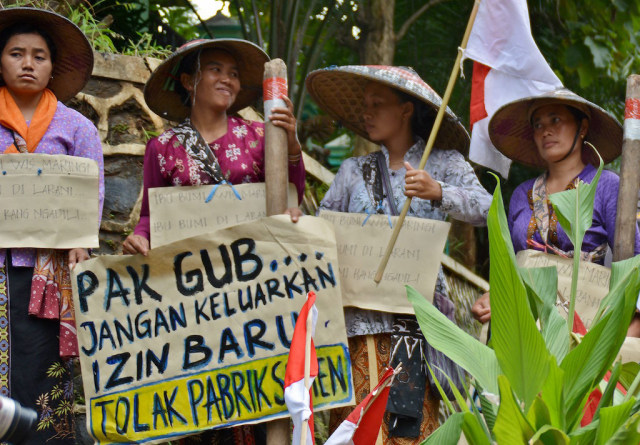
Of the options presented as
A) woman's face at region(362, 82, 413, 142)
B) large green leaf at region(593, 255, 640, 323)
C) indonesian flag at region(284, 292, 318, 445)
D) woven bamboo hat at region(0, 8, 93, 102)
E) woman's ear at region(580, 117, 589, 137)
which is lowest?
indonesian flag at region(284, 292, 318, 445)

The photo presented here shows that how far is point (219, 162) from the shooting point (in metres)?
3.90

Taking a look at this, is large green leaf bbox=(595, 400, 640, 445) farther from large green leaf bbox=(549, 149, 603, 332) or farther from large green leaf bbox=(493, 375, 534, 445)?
large green leaf bbox=(549, 149, 603, 332)

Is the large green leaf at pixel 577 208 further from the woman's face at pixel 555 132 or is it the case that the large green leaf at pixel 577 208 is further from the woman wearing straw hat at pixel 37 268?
the woman wearing straw hat at pixel 37 268

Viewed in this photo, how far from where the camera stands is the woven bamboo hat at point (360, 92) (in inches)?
158

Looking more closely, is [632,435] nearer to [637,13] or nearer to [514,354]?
[514,354]

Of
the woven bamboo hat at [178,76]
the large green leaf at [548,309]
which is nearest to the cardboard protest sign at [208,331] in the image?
the woven bamboo hat at [178,76]

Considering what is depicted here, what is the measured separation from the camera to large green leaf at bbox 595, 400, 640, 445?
84.7 inches

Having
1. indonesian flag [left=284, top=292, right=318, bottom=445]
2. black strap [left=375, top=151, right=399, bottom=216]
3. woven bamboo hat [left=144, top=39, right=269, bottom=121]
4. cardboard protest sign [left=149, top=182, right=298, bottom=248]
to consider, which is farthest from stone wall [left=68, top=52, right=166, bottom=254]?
indonesian flag [left=284, top=292, right=318, bottom=445]

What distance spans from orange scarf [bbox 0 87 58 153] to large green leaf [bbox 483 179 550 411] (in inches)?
88.8

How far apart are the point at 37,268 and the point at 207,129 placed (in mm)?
868

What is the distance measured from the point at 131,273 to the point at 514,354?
189 centimetres

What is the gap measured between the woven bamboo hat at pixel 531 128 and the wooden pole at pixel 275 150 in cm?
97

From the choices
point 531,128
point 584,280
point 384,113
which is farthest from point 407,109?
point 584,280

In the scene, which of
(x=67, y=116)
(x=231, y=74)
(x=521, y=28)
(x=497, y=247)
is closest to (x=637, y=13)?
(x=521, y=28)
